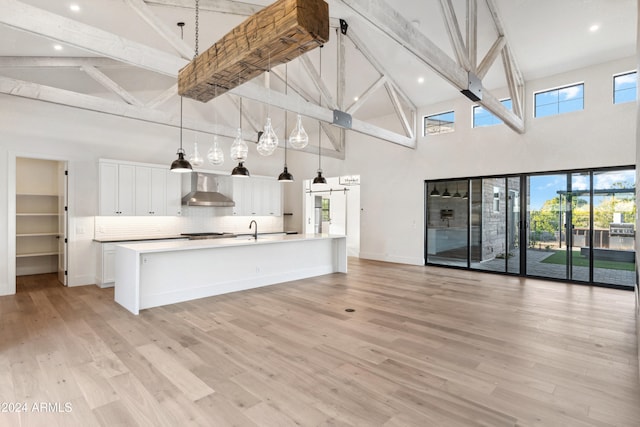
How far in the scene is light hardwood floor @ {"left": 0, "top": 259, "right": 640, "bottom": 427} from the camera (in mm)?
2230

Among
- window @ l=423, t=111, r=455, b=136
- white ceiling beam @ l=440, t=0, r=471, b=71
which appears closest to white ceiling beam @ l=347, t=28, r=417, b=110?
window @ l=423, t=111, r=455, b=136

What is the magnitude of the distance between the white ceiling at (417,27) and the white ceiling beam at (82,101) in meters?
0.67

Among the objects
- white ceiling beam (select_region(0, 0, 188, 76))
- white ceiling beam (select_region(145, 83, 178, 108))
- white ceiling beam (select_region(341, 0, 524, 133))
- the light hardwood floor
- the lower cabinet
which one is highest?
white ceiling beam (select_region(145, 83, 178, 108))

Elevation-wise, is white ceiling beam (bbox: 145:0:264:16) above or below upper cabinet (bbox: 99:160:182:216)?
above

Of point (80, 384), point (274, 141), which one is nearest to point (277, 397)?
point (80, 384)

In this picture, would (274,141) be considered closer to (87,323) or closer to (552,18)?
(87,323)

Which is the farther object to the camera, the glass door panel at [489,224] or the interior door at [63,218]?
the glass door panel at [489,224]

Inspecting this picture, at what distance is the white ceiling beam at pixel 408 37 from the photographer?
9.57ft

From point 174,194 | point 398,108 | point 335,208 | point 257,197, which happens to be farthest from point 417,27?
point 174,194

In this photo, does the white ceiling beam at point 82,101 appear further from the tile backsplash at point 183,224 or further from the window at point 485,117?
the window at point 485,117

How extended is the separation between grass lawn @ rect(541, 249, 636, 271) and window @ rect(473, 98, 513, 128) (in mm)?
3031

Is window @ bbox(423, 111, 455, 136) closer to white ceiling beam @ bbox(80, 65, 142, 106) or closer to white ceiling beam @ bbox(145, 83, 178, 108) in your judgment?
white ceiling beam @ bbox(145, 83, 178, 108)

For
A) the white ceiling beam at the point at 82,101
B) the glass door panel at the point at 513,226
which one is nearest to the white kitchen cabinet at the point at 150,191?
the white ceiling beam at the point at 82,101

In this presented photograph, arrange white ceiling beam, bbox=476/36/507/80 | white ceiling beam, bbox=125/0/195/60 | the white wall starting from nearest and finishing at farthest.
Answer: white ceiling beam, bbox=125/0/195/60, white ceiling beam, bbox=476/36/507/80, the white wall
